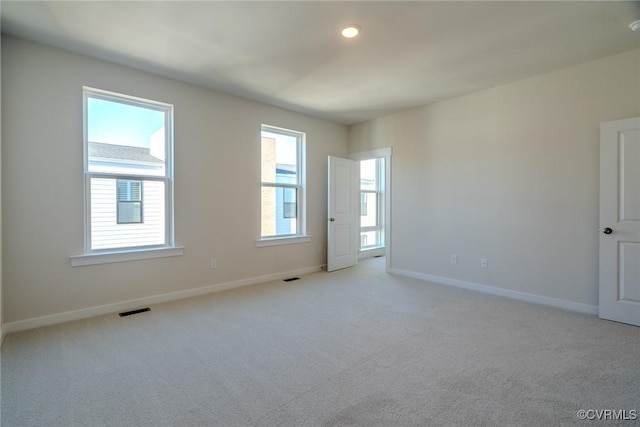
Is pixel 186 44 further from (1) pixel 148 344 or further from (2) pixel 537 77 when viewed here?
(2) pixel 537 77

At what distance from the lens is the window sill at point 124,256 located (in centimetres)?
309

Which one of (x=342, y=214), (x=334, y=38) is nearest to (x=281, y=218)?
(x=342, y=214)

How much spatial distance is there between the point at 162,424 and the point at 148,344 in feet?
Answer: 3.61

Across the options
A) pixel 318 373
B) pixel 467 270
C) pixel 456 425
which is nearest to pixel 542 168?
pixel 467 270

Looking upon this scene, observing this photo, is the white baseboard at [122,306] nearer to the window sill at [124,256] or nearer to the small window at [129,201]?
the window sill at [124,256]

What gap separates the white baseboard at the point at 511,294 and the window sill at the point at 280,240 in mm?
1668

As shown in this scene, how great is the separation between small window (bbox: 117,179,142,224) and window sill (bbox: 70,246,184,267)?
1.15 feet

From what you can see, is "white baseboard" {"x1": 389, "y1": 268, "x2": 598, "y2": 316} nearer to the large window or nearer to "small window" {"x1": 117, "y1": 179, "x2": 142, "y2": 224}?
the large window

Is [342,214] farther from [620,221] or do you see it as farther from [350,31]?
[620,221]

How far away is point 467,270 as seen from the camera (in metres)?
4.25

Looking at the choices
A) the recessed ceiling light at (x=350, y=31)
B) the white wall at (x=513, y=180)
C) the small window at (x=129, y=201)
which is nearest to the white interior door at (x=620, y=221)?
the white wall at (x=513, y=180)

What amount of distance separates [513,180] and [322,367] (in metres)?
3.24

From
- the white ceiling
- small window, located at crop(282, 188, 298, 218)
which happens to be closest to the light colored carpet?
small window, located at crop(282, 188, 298, 218)

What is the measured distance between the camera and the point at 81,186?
10.2ft
